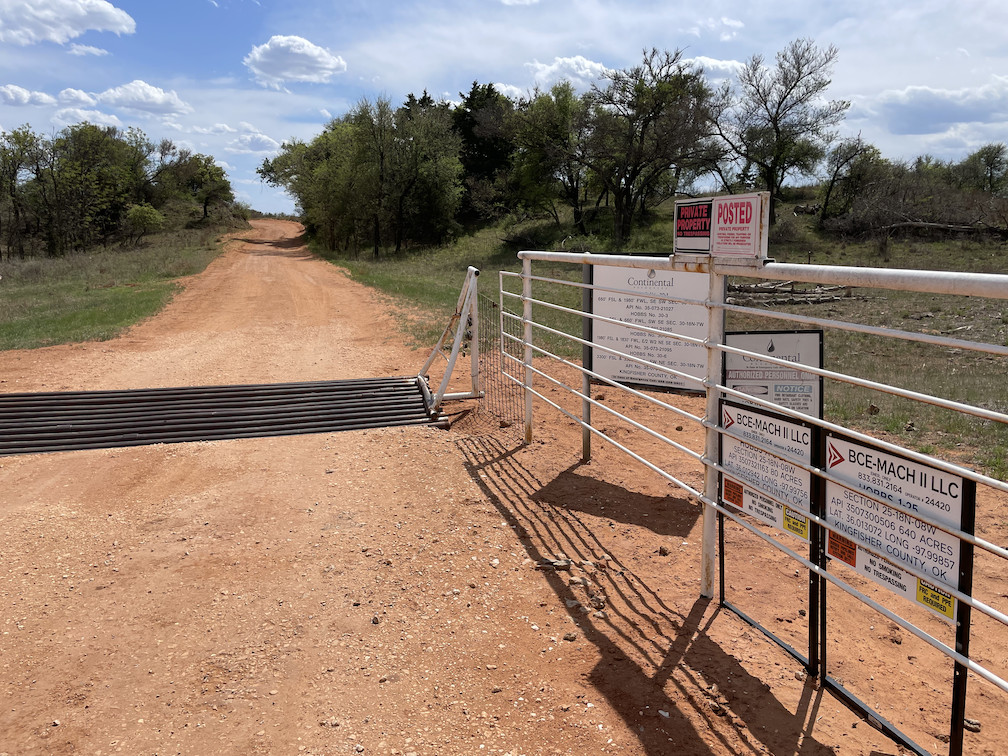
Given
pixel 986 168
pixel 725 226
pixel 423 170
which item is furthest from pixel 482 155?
pixel 725 226

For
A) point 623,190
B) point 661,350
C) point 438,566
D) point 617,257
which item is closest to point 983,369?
point 661,350

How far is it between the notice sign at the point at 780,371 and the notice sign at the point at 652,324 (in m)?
0.36

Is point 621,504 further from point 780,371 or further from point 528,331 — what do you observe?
point 528,331

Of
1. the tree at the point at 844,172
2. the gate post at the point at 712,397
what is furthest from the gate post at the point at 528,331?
the tree at the point at 844,172

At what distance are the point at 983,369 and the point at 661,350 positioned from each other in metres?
9.51

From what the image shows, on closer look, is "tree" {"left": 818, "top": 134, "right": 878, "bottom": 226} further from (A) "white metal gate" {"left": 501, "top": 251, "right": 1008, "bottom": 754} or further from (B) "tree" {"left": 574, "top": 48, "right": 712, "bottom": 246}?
(A) "white metal gate" {"left": 501, "top": 251, "right": 1008, "bottom": 754}

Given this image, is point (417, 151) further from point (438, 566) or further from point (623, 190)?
point (438, 566)

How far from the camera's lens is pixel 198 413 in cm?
726

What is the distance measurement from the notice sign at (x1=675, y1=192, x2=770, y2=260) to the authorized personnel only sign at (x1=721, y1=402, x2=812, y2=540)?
28.7 inches

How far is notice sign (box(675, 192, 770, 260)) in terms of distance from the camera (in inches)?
124

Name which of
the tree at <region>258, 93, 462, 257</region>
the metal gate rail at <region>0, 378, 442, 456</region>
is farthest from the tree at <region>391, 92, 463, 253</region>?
the metal gate rail at <region>0, 378, 442, 456</region>

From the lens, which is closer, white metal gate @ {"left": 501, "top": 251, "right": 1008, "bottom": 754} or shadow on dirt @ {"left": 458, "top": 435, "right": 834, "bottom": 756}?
white metal gate @ {"left": 501, "top": 251, "right": 1008, "bottom": 754}

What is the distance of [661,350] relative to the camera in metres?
5.44

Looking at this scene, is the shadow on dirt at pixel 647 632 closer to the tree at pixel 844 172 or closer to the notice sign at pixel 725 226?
the notice sign at pixel 725 226
